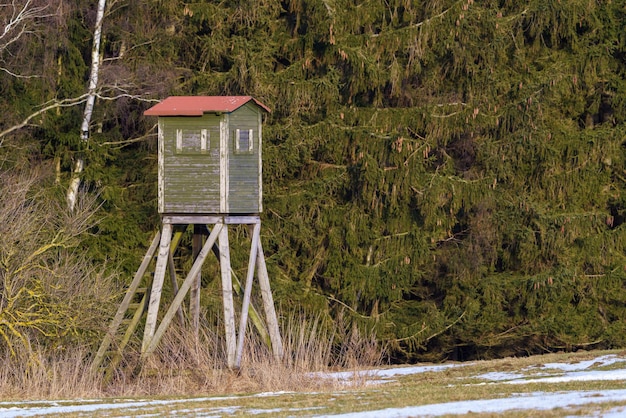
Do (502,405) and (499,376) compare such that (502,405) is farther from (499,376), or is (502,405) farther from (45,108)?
(45,108)

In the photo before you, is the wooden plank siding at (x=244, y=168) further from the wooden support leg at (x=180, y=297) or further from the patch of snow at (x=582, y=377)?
the patch of snow at (x=582, y=377)

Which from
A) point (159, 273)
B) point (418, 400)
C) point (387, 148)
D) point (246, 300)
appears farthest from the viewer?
point (387, 148)

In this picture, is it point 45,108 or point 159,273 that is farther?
point 45,108

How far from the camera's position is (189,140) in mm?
17875

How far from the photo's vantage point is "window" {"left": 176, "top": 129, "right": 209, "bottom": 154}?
1784cm

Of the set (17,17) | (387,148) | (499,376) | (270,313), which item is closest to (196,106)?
(270,313)

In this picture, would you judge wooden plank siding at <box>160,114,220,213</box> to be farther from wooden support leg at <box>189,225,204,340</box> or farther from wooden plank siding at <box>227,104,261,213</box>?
wooden support leg at <box>189,225,204,340</box>

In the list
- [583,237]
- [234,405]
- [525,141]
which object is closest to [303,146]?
[525,141]

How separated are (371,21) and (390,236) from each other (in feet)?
16.0

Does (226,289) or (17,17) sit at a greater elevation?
(17,17)

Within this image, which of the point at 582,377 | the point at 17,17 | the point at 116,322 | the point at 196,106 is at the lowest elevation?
the point at 582,377

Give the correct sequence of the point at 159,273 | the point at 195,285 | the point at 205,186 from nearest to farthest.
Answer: the point at 205,186, the point at 159,273, the point at 195,285

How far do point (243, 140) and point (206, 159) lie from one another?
706 millimetres

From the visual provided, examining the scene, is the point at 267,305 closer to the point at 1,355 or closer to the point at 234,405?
the point at 1,355
